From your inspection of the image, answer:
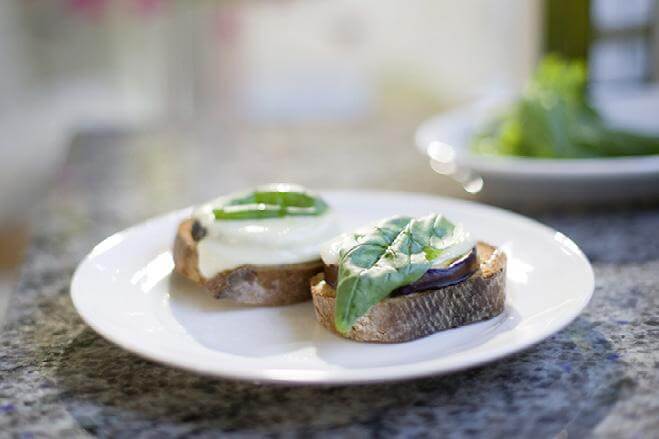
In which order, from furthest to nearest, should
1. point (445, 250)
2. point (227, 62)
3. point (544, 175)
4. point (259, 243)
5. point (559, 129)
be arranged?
point (227, 62) → point (559, 129) → point (544, 175) → point (259, 243) → point (445, 250)

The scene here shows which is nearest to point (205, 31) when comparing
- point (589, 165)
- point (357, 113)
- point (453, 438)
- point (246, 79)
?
point (246, 79)

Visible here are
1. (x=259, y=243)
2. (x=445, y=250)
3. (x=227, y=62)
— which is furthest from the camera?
(x=227, y=62)

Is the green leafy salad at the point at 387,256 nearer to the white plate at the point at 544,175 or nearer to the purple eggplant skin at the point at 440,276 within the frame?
the purple eggplant skin at the point at 440,276

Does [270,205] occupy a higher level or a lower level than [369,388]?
higher

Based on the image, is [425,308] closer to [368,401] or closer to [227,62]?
[368,401]

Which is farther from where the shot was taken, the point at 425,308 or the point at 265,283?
the point at 265,283

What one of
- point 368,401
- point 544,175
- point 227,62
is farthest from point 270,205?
point 227,62

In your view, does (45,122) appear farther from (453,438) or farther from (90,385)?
(453,438)
